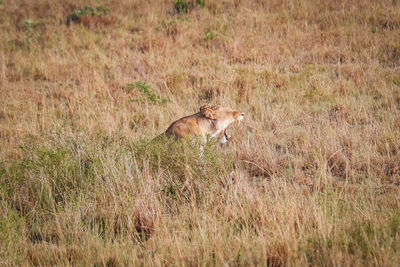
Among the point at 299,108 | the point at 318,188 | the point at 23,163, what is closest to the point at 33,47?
the point at 23,163

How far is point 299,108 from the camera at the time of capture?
699cm

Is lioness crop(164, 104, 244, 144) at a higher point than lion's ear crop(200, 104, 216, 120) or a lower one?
lower

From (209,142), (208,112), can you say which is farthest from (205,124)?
(209,142)

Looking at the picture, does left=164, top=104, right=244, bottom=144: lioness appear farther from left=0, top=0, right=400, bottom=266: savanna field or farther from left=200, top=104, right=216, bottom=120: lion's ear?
left=0, top=0, right=400, bottom=266: savanna field

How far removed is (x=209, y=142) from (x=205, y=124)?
0.76 metres

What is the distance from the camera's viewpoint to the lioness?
5301mm

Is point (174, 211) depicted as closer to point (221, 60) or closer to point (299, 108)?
point (299, 108)

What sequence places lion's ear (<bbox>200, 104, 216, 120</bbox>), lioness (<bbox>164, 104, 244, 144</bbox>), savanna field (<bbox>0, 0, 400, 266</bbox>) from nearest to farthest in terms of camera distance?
1. savanna field (<bbox>0, 0, 400, 266</bbox>)
2. lioness (<bbox>164, 104, 244, 144</bbox>)
3. lion's ear (<bbox>200, 104, 216, 120</bbox>)

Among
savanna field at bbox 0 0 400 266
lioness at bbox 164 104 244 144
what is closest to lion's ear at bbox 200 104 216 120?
lioness at bbox 164 104 244 144

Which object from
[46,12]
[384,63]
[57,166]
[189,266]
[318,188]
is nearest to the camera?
[189,266]

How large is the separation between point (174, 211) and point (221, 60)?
6638 millimetres

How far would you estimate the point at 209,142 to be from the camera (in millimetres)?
4773

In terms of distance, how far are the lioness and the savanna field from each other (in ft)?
1.21

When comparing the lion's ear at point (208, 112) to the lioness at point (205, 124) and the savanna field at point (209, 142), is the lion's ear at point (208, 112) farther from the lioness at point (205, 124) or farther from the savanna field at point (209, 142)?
the savanna field at point (209, 142)
